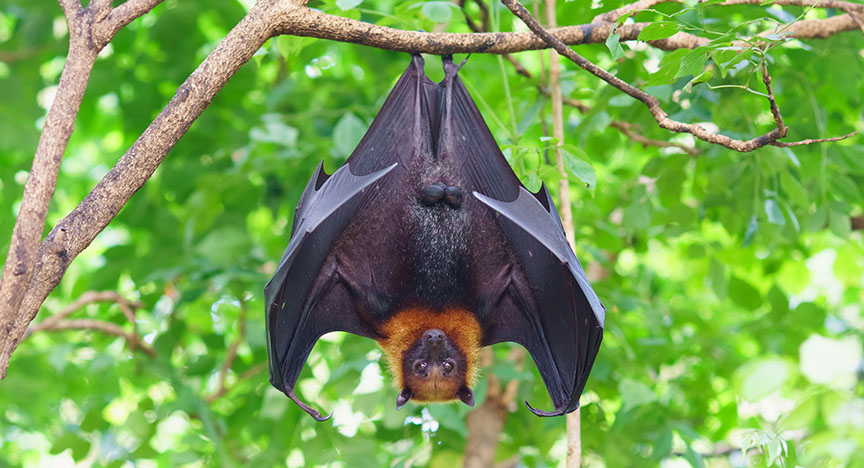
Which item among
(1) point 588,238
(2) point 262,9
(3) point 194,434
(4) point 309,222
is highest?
(2) point 262,9

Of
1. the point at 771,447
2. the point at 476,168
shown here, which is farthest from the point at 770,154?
the point at 771,447

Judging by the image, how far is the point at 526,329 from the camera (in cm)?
469

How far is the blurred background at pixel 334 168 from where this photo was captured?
479 cm

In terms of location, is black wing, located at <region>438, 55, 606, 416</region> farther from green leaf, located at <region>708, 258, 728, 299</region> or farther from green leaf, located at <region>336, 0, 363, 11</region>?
green leaf, located at <region>708, 258, 728, 299</region>

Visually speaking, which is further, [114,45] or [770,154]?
[114,45]

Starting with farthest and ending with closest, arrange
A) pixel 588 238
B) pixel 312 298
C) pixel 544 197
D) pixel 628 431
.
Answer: pixel 588 238 → pixel 628 431 → pixel 312 298 → pixel 544 197

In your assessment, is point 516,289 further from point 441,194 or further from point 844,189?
point 844,189

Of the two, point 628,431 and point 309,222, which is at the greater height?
point 309,222

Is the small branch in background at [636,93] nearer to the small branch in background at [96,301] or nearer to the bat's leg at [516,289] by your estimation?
the bat's leg at [516,289]

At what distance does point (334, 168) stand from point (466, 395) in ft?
8.19

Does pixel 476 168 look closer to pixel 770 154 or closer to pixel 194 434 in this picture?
pixel 770 154

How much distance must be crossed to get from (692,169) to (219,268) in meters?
3.90

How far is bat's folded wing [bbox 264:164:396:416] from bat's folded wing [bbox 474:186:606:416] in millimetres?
886

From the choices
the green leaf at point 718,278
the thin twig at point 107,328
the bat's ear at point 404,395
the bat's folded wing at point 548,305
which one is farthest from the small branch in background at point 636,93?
the thin twig at point 107,328
